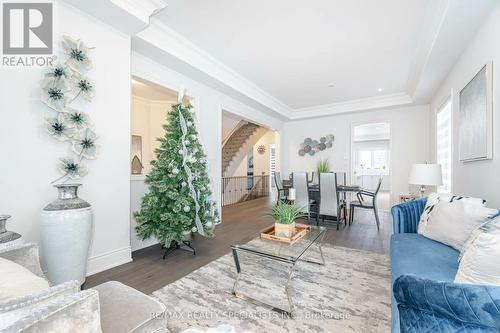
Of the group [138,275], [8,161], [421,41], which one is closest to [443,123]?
[421,41]

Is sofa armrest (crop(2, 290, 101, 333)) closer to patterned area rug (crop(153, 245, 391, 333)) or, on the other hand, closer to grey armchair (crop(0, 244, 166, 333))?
grey armchair (crop(0, 244, 166, 333))

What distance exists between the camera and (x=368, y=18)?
2.71 metres

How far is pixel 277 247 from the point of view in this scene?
2123 millimetres

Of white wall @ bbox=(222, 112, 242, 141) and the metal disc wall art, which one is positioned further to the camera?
white wall @ bbox=(222, 112, 242, 141)

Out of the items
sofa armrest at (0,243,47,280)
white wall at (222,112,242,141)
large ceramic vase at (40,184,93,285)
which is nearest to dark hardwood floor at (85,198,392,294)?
large ceramic vase at (40,184,93,285)

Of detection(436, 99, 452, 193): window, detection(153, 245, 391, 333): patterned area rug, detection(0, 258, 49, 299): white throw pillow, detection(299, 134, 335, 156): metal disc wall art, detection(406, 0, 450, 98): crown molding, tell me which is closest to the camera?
detection(0, 258, 49, 299): white throw pillow

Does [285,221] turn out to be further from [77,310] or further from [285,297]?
[77,310]

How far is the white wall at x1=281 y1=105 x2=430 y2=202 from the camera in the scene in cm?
563

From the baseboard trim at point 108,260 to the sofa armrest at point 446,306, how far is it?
9.22 feet

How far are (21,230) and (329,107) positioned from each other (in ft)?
21.4

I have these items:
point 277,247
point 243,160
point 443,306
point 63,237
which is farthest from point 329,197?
point 243,160

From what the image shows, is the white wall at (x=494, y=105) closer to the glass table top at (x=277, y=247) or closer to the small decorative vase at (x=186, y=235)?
the glass table top at (x=277, y=247)

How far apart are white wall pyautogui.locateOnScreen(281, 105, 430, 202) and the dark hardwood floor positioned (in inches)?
59.0

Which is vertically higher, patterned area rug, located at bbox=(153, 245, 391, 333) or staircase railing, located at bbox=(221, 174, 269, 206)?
staircase railing, located at bbox=(221, 174, 269, 206)
